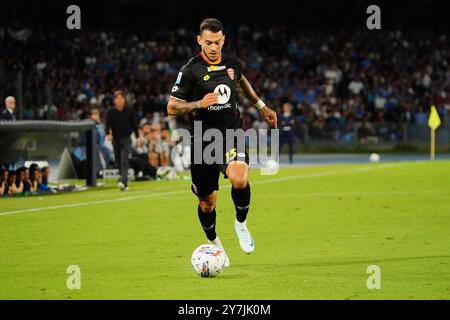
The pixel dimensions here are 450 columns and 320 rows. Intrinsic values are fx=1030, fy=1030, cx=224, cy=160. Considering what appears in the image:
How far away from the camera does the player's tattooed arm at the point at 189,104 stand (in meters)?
11.0

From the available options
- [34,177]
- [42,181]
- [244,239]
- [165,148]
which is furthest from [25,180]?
[244,239]

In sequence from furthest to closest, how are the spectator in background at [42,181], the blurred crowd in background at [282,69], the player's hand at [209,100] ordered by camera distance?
the blurred crowd in background at [282,69] < the spectator in background at [42,181] < the player's hand at [209,100]

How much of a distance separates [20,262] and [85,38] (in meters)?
36.3

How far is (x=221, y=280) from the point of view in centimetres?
1043

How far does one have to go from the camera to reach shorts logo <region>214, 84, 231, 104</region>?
11453mm

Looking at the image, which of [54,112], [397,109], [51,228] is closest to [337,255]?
[51,228]

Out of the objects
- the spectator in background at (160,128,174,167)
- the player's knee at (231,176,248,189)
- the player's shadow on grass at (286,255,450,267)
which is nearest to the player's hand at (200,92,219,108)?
the player's knee at (231,176,248,189)

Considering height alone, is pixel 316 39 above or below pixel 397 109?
above

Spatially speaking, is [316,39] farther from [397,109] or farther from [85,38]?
[85,38]

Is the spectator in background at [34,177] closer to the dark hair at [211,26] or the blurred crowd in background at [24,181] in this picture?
the blurred crowd in background at [24,181]

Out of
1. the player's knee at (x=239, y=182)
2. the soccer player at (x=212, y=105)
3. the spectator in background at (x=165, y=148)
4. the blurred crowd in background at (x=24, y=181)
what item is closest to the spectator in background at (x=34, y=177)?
the blurred crowd in background at (x=24, y=181)

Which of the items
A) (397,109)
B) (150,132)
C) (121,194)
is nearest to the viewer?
(121,194)

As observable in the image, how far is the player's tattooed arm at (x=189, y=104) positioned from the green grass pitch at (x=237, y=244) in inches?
67.7

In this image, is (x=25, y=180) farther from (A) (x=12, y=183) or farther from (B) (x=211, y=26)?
(B) (x=211, y=26)
